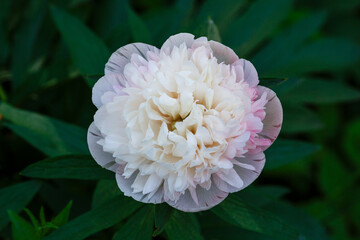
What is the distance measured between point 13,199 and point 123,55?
0.48m

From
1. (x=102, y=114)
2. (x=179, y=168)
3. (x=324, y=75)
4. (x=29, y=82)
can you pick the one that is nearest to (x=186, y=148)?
(x=179, y=168)

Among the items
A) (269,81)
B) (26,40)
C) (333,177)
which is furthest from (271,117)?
(333,177)

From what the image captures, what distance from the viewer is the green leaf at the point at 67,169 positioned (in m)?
0.86

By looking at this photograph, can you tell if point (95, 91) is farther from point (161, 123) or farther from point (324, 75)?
point (324, 75)

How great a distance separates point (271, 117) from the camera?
0.77 meters

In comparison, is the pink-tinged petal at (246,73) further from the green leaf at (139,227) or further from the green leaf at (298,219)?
the green leaf at (298,219)

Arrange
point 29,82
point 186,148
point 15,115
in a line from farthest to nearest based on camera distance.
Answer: point 29,82
point 15,115
point 186,148

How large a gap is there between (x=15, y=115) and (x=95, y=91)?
411mm

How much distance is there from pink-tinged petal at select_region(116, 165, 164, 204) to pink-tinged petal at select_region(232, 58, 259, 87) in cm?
25

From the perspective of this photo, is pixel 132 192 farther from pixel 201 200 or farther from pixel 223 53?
pixel 223 53

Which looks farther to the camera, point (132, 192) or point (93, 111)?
point (93, 111)

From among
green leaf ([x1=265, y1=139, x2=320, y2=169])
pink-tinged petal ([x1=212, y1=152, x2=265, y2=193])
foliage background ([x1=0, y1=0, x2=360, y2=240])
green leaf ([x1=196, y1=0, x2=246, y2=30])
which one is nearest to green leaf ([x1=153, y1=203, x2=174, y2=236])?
foliage background ([x1=0, y1=0, x2=360, y2=240])

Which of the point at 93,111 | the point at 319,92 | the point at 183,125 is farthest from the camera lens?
the point at 319,92

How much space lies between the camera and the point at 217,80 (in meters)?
0.73
